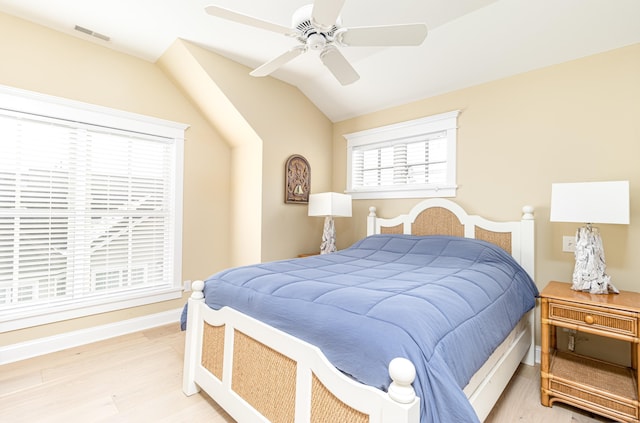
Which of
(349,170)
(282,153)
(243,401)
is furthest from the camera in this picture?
(349,170)

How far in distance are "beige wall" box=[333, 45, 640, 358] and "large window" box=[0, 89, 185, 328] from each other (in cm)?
301

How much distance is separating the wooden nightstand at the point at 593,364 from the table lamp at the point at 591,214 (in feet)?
0.29

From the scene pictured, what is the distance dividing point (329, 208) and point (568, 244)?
2.06m

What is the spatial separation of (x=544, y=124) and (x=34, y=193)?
4.22 metres

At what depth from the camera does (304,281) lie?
5.51ft

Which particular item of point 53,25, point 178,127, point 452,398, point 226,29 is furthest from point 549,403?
point 53,25

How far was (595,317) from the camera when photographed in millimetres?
1798

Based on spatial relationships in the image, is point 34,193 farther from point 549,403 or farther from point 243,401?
point 549,403

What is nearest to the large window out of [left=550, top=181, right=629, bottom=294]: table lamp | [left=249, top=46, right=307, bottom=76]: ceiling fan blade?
[left=249, top=46, right=307, bottom=76]: ceiling fan blade

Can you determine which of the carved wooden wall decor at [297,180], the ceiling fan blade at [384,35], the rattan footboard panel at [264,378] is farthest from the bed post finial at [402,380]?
the carved wooden wall decor at [297,180]

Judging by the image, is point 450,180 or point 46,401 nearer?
point 46,401

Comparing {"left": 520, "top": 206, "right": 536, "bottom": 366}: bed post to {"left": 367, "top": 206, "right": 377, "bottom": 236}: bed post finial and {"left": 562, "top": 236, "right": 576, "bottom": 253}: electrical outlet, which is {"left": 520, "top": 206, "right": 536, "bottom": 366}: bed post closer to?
{"left": 562, "top": 236, "right": 576, "bottom": 253}: electrical outlet

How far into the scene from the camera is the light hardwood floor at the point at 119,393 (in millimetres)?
1764

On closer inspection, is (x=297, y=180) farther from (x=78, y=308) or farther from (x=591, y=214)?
(x=591, y=214)
